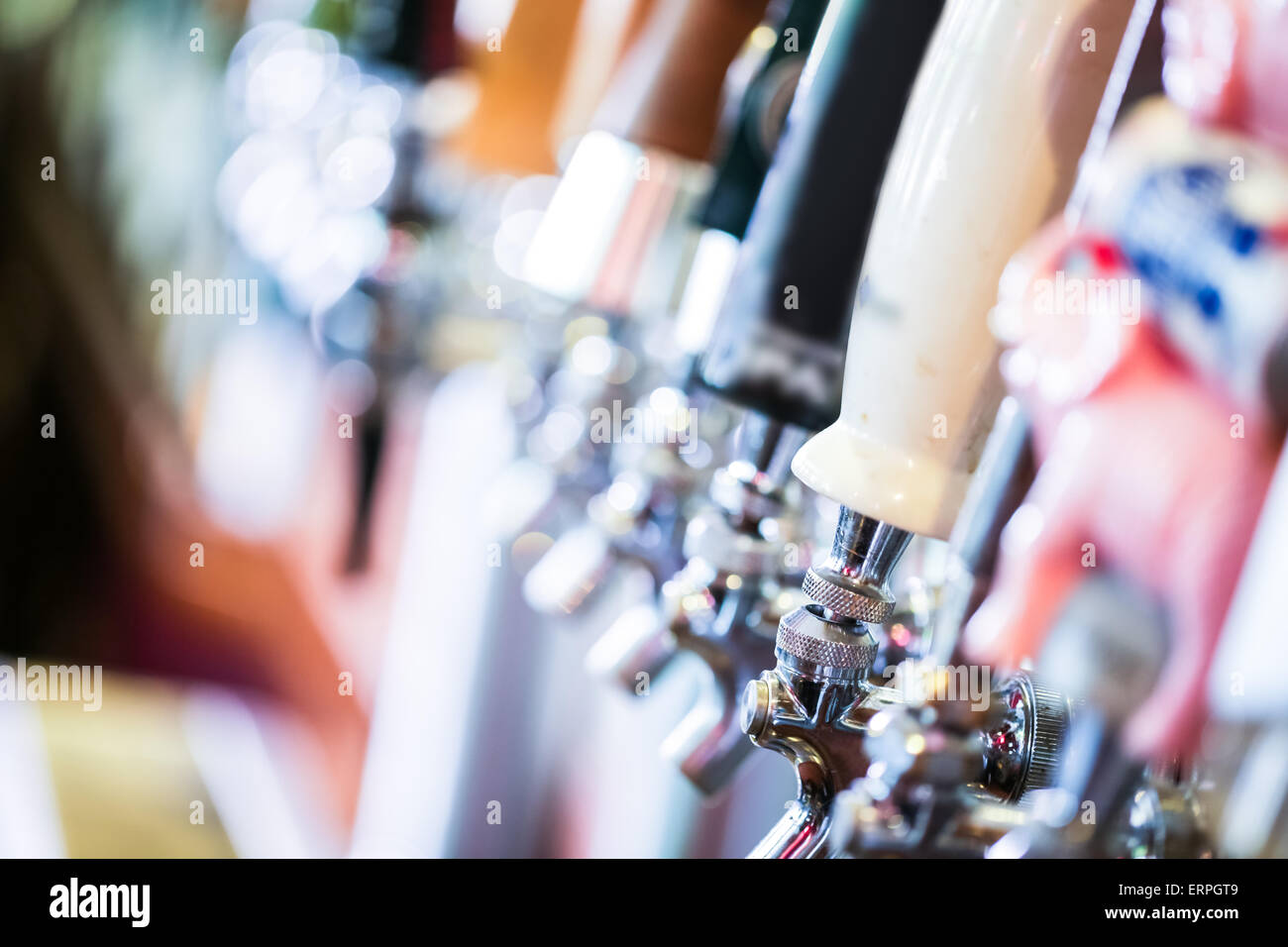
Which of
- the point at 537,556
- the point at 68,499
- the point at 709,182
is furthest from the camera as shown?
the point at 68,499

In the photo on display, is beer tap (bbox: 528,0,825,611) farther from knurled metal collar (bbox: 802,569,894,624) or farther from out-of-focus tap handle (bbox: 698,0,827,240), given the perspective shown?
knurled metal collar (bbox: 802,569,894,624)

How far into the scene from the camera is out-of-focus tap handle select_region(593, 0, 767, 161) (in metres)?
0.54

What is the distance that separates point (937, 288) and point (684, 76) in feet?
0.78

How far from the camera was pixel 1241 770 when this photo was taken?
35cm

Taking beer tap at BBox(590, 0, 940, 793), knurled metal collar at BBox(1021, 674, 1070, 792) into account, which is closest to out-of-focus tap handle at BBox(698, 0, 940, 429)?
beer tap at BBox(590, 0, 940, 793)

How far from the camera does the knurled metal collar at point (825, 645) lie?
375 mm

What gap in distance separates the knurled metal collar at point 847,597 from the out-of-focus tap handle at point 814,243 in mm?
64

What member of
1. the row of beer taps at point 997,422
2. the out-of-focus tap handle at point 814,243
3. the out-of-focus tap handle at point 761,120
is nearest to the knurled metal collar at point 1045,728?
the row of beer taps at point 997,422

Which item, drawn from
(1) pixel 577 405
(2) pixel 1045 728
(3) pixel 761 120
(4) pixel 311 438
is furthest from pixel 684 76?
(4) pixel 311 438

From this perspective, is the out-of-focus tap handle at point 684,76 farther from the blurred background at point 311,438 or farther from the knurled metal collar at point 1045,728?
the knurled metal collar at point 1045,728

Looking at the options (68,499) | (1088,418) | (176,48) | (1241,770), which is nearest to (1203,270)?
(1088,418)

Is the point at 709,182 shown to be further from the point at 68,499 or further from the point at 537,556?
the point at 68,499
